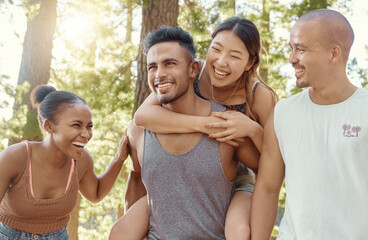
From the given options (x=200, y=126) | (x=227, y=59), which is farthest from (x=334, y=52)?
(x=200, y=126)

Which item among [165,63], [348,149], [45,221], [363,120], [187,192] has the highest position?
[165,63]

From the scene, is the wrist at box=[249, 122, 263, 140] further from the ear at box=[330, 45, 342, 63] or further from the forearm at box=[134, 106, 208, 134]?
the ear at box=[330, 45, 342, 63]

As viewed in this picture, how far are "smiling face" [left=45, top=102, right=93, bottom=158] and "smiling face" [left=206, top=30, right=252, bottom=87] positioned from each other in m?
0.97

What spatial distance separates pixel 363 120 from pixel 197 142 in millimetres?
927

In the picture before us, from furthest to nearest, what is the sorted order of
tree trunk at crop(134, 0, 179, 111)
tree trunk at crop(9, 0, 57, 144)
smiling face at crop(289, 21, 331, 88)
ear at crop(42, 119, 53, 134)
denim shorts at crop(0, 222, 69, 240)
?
tree trunk at crop(9, 0, 57, 144), tree trunk at crop(134, 0, 179, 111), ear at crop(42, 119, 53, 134), denim shorts at crop(0, 222, 69, 240), smiling face at crop(289, 21, 331, 88)

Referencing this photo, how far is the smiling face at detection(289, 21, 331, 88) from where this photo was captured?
2117mm

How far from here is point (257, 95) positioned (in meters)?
2.73

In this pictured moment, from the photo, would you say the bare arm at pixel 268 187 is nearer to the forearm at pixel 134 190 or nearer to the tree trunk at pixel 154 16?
the forearm at pixel 134 190

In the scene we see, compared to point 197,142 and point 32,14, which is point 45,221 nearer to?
point 197,142

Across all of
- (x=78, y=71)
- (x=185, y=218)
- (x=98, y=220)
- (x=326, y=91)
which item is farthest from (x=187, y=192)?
(x=98, y=220)

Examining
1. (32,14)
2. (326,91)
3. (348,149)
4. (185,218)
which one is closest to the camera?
(348,149)

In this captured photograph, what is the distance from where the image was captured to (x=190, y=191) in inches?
96.9

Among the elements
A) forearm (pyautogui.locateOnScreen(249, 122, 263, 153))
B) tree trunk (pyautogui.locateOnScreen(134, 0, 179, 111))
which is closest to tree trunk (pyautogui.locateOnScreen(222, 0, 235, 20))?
tree trunk (pyautogui.locateOnScreen(134, 0, 179, 111))

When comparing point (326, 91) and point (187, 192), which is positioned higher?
point (326, 91)
